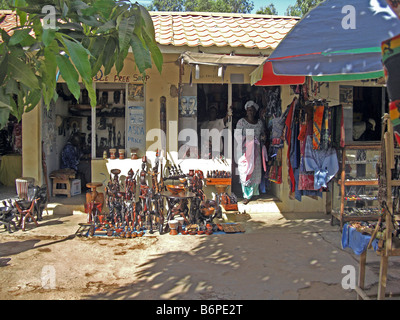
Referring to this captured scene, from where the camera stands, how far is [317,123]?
575cm

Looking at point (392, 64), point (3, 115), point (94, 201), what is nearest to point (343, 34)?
point (392, 64)

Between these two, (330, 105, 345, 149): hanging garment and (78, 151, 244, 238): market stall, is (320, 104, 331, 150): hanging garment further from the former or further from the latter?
(78, 151, 244, 238): market stall

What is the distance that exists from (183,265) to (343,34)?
3.34 metres

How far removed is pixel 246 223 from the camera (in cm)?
695

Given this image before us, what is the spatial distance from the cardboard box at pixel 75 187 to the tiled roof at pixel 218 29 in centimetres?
327

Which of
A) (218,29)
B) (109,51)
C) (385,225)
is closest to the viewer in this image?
(109,51)

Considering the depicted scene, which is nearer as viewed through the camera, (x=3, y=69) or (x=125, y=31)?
(x=3, y=69)

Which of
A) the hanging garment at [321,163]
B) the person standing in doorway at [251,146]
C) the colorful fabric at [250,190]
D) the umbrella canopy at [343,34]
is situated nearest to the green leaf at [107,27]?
the umbrella canopy at [343,34]

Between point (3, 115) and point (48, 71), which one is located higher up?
point (48, 71)

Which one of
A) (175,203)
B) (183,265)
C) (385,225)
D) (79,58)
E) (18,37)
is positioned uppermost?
(18,37)

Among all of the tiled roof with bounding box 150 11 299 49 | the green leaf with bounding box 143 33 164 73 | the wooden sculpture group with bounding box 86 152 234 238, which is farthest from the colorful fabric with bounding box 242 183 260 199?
the green leaf with bounding box 143 33 164 73

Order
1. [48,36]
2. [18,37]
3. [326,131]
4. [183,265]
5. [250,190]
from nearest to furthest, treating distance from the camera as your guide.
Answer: [48,36] < [18,37] < [183,265] < [326,131] < [250,190]

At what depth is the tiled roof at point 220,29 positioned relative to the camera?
676cm

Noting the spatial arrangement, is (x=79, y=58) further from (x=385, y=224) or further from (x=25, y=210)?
(x=25, y=210)
